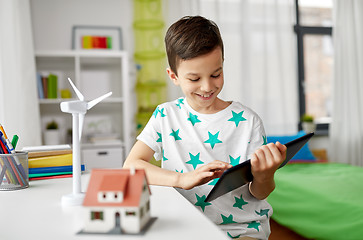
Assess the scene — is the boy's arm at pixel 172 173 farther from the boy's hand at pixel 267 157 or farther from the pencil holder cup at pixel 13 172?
the pencil holder cup at pixel 13 172

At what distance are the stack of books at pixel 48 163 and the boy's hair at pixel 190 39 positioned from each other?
44cm

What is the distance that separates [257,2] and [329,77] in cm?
124

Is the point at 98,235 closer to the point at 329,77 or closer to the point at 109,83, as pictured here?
the point at 109,83

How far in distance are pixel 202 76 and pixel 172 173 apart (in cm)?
27

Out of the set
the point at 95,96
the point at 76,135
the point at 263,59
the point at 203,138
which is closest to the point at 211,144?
the point at 203,138

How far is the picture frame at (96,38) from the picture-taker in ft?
11.2

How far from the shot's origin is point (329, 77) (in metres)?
4.30

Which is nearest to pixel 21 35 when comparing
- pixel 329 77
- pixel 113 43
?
pixel 113 43

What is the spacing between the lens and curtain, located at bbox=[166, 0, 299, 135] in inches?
151

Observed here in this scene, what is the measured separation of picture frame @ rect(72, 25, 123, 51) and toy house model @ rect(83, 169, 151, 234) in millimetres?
A: 2990

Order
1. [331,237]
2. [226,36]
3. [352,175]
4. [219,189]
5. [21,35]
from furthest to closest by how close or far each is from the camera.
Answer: [226,36], [21,35], [352,175], [331,237], [219,189]

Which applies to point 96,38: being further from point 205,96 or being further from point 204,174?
point 204,174

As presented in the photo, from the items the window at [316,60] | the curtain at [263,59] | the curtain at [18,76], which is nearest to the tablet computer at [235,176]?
the curtain at [18,76]

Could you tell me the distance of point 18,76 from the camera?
2.64 meters
